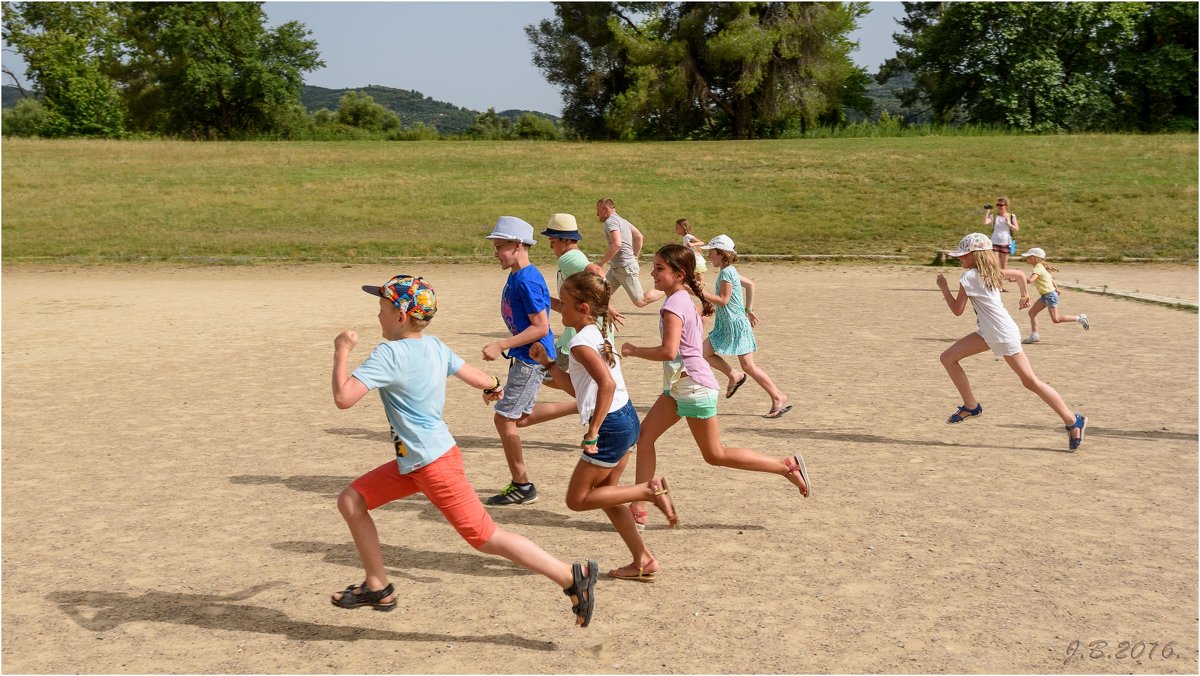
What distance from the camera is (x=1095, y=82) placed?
2370 inches

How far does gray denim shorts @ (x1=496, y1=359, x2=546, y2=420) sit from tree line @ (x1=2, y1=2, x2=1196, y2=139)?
4925cm

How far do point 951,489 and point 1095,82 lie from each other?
60685mm

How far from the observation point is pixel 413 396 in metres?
5.00

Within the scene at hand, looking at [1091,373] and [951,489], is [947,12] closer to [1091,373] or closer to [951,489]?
[1091,373]

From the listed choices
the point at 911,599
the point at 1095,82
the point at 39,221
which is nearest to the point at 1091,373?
the point at 911,599

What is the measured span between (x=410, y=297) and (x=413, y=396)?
47 centimetres

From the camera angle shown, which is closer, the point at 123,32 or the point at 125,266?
the point at 125,266

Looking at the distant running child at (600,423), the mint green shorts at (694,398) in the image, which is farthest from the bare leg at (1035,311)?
the distant running child at (600,423)

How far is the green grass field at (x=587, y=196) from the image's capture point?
93.5 feet

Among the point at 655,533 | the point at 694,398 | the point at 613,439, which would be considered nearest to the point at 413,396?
the point at 613,439

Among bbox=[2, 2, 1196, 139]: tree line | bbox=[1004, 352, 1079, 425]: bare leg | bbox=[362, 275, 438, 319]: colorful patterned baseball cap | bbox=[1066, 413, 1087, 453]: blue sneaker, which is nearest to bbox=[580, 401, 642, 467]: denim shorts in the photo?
bbox=[362, 275, 438, 319]: colorful patterned baseball cap

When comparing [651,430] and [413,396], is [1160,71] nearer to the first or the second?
[651,430]

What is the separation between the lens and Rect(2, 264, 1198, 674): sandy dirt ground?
495 centimetres

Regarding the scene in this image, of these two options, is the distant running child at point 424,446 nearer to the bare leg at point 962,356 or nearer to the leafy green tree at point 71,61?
the bare leg at point 962,356
